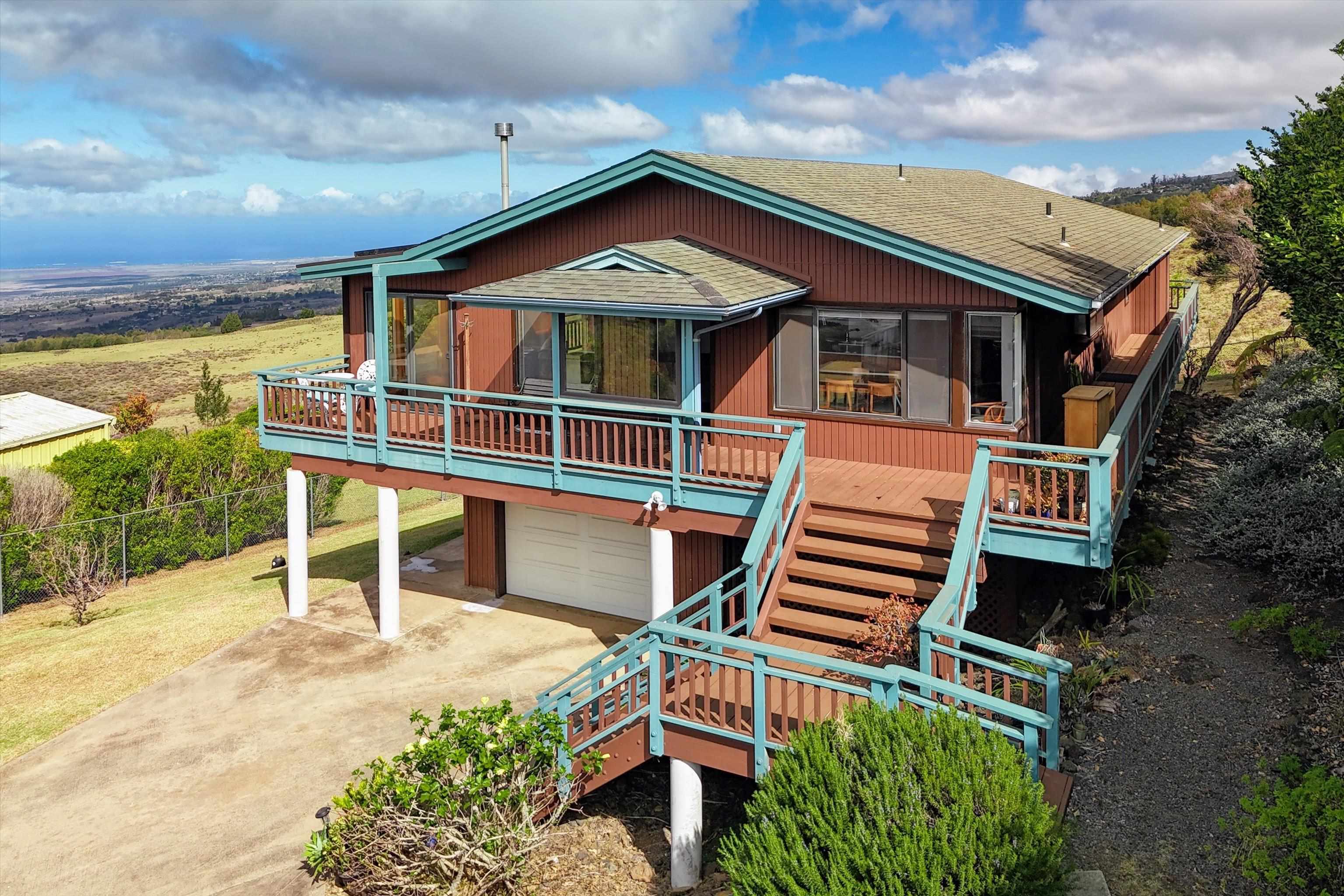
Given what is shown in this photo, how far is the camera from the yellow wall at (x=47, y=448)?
97.1 ft

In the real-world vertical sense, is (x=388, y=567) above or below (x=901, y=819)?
below

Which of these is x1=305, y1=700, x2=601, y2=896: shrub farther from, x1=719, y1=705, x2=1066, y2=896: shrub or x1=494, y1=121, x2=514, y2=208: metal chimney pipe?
x1=494, y1=121, x2=514, y2=208: metal chimney pipe

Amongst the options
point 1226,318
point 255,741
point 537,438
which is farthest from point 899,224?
point 1226,318

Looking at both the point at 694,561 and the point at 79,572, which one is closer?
the point at 694,561

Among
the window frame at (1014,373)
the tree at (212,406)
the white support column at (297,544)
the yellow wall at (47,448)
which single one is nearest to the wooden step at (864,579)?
the window frame at (1014,373)

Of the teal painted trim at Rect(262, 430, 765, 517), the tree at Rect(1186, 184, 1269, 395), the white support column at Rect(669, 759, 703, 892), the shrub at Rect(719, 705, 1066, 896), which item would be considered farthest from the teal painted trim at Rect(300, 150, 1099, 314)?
the tree at Rect(1186, 184, 1269, 395)

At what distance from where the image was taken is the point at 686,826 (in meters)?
10.1

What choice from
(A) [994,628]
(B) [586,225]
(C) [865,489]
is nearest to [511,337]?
(B) [586,225]

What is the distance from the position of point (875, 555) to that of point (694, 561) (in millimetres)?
4931

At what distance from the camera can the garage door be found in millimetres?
17141

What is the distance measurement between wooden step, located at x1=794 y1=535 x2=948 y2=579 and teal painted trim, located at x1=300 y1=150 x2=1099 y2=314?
3.12 metres

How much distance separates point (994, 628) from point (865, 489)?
263cm

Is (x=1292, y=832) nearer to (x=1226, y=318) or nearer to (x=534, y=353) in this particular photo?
(x=534, y=353)

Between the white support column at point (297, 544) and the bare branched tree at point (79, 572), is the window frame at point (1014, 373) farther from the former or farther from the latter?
the bare branched tree at point (79, 572)
